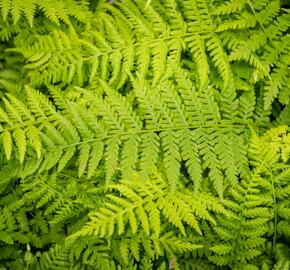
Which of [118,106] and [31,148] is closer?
[118,106]

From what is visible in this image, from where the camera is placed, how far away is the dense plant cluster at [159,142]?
8.55ft

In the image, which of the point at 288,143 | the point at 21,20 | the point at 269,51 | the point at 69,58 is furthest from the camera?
the point at 21,20

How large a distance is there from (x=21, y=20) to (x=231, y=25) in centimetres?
192

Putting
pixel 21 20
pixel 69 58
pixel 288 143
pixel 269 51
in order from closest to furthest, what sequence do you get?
pixel 288 143, pixel 269 51, pixel 69 58, pixel 21 20

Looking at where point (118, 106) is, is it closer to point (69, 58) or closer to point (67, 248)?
point (69, 58)

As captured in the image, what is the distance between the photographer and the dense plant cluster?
2.61m

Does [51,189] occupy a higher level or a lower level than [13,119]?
lower

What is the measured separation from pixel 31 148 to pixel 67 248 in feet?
2.61

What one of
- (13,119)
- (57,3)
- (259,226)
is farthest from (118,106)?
(259,226)

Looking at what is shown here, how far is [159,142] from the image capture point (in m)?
2.82

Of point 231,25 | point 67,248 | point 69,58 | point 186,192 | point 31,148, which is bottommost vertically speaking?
point 67,248

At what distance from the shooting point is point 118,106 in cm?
271

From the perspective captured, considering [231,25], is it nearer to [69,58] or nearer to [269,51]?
[269,51]

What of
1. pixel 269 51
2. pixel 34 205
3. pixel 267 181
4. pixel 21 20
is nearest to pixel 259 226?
pixel 267 181
